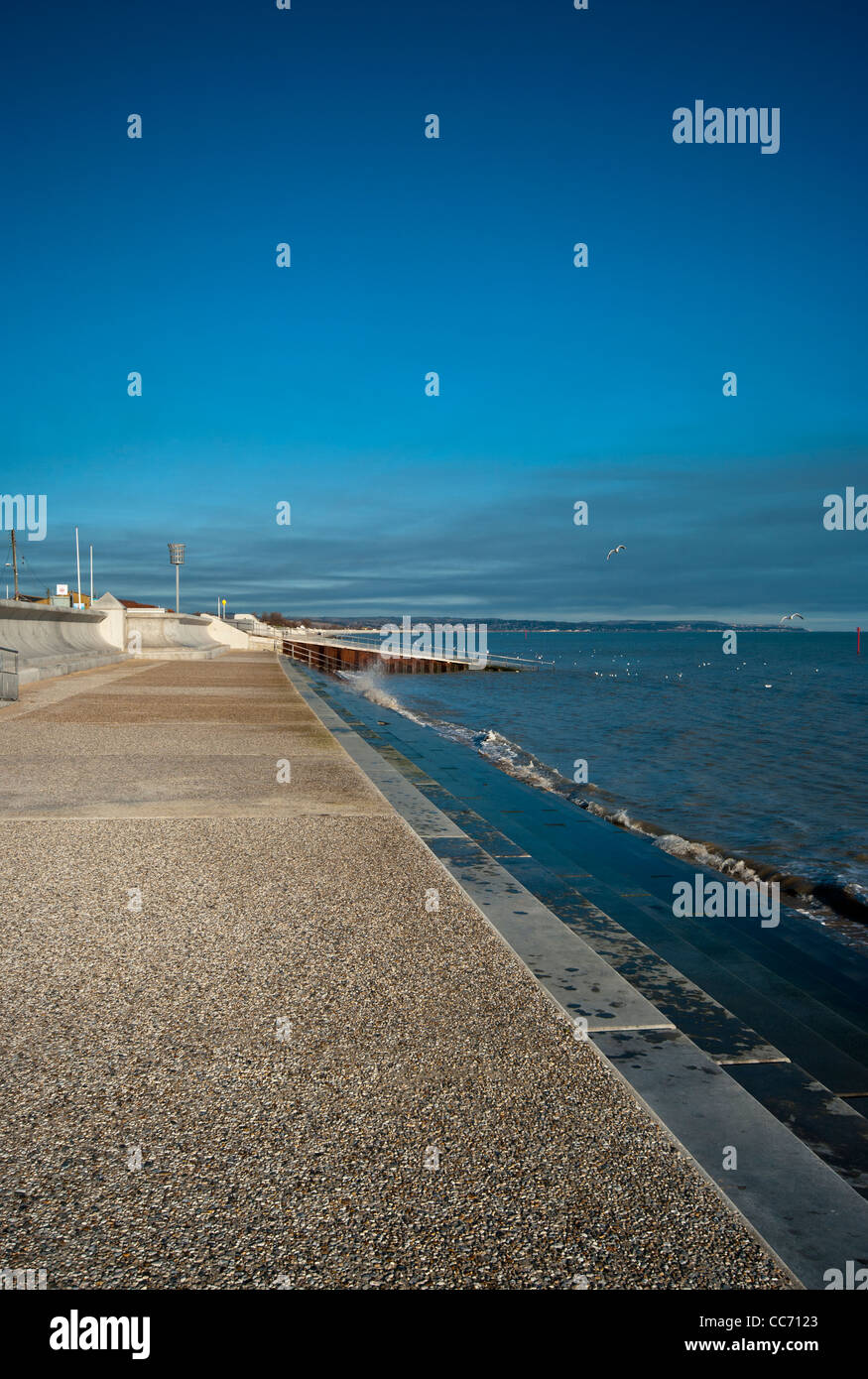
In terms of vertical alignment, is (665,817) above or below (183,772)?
below

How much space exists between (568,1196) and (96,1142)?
1374mm

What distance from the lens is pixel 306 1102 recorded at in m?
2.88

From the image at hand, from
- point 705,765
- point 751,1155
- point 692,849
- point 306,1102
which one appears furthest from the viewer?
point 705,765

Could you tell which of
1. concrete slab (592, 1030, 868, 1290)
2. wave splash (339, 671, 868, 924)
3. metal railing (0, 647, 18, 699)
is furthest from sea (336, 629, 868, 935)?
metal railing (0, 647, 18, 699)

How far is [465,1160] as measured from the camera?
2580 mm

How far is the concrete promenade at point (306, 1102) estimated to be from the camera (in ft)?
7.23

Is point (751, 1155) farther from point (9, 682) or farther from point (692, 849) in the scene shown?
point (9, 682)

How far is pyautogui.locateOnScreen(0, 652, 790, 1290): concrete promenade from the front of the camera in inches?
86.8

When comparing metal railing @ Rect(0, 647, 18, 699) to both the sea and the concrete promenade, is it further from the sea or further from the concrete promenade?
the concrete promenade

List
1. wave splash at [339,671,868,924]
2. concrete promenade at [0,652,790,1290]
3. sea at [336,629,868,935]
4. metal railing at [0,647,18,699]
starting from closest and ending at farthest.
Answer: concrete promenade at [0,652,790,1290], wave splash at [339,671,868,924], sea at [336,629,868,935], metal railing at [0,647,18,699]

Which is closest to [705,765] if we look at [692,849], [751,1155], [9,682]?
[692,849]

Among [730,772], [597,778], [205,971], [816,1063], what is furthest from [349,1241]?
[730,772]

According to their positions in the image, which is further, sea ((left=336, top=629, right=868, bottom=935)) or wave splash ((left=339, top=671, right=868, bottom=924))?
sea ((left=336, top=629, right=868, bottom=935))
